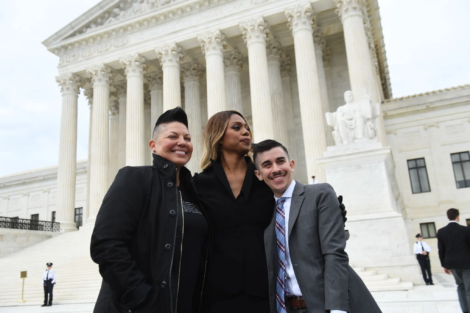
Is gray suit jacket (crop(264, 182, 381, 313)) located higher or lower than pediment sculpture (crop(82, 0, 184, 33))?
lower

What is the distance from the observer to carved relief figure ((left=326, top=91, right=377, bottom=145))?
14156 mm

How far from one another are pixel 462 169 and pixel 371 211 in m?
18.2

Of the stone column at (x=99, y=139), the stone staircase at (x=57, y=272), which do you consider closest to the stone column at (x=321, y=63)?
the stone column at (x=99, y=139)

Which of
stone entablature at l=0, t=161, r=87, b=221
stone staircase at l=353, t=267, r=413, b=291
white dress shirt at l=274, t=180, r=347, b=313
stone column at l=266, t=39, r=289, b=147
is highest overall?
stone column at l=266, t=39, r=289, b=147

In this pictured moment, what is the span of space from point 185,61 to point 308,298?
104ft

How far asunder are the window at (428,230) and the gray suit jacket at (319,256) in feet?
86.6

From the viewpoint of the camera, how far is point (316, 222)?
3006 mm

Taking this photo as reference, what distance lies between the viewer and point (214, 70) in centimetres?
2725

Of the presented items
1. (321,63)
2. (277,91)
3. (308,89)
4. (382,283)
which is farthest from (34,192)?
(382,283)

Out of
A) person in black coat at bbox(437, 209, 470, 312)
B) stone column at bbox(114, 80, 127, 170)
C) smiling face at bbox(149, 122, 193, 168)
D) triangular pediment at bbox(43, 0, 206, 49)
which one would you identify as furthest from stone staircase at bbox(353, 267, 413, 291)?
stone column at bbox(114, 80, 127, 170)

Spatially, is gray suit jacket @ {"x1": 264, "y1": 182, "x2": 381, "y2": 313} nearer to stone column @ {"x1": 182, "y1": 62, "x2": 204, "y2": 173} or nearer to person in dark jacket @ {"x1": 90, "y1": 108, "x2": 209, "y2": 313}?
person in dark jacket @ {"x1": 90, "y1": 108, "x2": 209, "y2": 313}

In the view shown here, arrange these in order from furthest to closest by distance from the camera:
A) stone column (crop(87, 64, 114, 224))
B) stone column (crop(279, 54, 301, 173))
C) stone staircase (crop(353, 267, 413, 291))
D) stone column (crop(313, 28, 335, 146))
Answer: stone column (crop(279, 54, 301, 173)) → stone column (crop(87, 64, 114, 224)) → stone column (crop(313, 28, 335, 146)) → stone staircase (crop(353, 267, 413, 291))

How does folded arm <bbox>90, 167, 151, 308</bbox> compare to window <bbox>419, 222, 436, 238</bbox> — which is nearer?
folded arm <bbox>90, 167, 151, 308</bbox>

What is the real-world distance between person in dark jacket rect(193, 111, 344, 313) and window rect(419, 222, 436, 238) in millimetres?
26357
